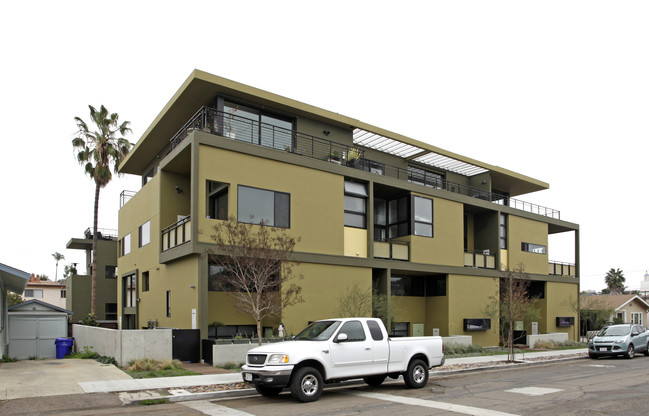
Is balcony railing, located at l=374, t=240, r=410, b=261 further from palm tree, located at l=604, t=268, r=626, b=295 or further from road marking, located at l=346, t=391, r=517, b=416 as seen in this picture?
palm tree, located at l=604, t=268, r=626, b=295

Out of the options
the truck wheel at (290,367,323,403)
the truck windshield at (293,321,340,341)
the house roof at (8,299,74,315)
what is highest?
the truck windshield at (293,321,340,341)

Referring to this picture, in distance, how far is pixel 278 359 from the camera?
12188mm

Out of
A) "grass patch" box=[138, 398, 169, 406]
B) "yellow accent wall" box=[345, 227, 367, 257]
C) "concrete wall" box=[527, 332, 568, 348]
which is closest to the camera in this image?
"grass patch" box=[138, 398, 169, 406]

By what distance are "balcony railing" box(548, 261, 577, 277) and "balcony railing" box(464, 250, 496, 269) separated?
718 centimetres

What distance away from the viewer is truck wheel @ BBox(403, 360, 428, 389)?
14211 mm

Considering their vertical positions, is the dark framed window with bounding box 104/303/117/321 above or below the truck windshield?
below

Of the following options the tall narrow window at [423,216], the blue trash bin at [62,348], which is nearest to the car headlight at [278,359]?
the blue trash bin at [62,348]

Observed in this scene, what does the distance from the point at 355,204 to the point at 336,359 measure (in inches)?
513

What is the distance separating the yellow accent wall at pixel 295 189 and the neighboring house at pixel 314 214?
5 centimetres

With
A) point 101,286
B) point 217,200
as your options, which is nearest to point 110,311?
point 101,286

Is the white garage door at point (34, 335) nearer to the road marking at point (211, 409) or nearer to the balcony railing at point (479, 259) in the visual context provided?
the road marking at point (211, 409)

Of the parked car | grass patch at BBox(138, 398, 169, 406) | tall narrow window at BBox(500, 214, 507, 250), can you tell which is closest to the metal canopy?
tall narrow window at BBox(500, 214, 507, 250)

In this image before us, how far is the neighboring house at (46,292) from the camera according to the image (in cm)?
6294

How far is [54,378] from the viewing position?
15.1 metres
